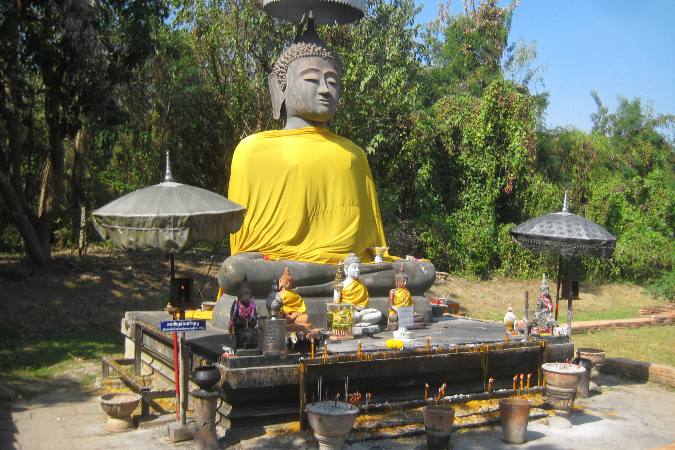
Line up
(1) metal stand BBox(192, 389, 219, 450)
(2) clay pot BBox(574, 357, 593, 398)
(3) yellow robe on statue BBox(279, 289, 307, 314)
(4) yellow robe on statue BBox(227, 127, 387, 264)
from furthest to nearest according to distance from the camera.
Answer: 1. (4) yellow robe on statue BBox(227, 127, 387, 264)
2. (2) clay pot BBox(574, 357, 593, 398)
3. (3) yellow robe on statue BBox(279, 289, 307, 314)
4. (1) metal stand BBox(192, 389, 219, 450)

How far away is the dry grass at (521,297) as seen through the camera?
688 inches

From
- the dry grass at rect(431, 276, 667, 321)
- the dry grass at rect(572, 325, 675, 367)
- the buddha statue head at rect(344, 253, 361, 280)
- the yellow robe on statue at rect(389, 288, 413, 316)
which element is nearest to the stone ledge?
the dry grass at rect(572, 325, 675, 367)

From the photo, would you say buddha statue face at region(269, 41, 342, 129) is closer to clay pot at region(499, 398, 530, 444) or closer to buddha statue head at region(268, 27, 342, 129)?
buddha statue head at region(268, 27, 342, 129)

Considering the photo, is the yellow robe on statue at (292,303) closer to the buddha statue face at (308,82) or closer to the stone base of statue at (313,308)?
the stone base of statue at (313,308)

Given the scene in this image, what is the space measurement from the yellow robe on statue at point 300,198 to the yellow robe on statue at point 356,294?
657 millimetres

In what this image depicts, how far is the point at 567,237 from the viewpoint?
9.02 m

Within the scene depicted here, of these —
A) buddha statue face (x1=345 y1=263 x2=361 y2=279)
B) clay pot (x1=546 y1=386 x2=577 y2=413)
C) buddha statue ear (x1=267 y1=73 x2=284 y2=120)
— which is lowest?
clay pot (x1=546 y1=386 x2=577 y2=413)

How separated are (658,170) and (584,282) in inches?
343

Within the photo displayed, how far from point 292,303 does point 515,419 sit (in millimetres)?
3182

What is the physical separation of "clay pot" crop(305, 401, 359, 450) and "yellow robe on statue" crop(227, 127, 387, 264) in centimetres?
367

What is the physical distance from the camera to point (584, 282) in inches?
846

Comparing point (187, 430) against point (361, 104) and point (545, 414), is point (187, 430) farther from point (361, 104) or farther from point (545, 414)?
point (361, 104)

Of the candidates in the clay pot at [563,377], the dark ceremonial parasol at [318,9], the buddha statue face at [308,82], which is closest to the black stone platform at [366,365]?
the clay pot at [563,377]

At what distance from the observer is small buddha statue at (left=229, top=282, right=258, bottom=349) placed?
7102 millimetres
